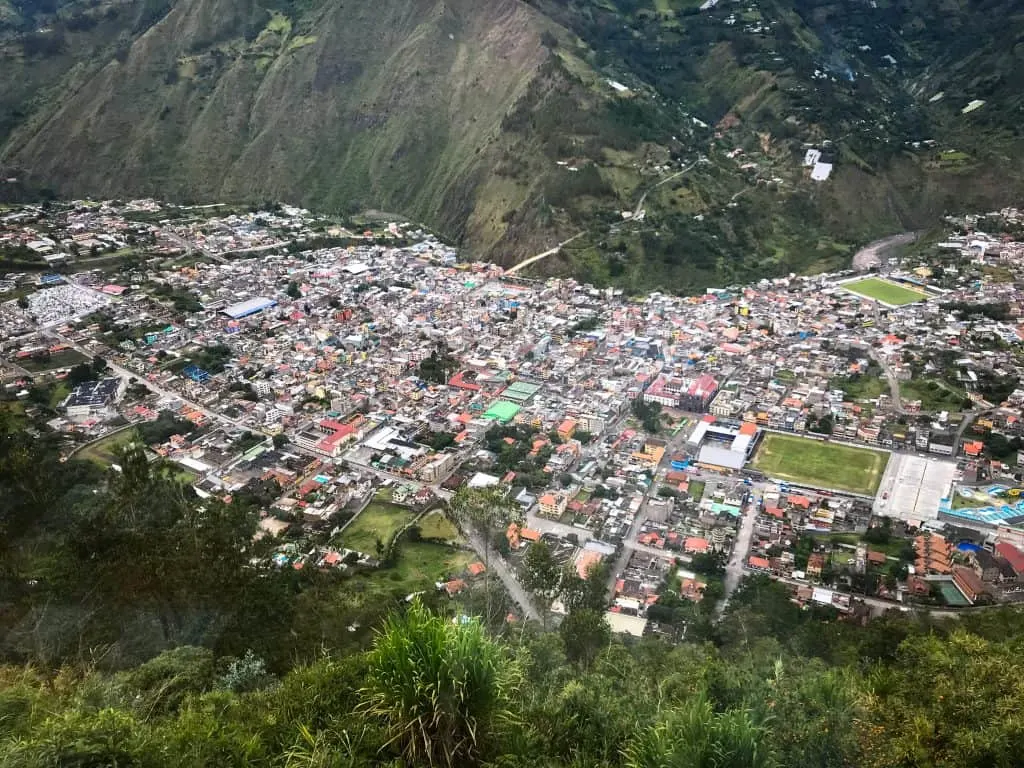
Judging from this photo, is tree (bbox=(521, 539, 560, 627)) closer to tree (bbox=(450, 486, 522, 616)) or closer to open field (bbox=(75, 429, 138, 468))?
tree (bbox=(450, 486, 522, 616))

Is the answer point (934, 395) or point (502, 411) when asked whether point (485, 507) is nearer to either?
point (502, 411)

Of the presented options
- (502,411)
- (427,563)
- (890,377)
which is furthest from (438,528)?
(890,377)

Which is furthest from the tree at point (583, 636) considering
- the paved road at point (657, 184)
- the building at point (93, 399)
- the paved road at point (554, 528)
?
the paved road at point (657, 184)

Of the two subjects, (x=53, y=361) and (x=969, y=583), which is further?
(x=53, y=361)

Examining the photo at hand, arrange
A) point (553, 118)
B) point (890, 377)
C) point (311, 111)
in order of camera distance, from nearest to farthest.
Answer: point (890, 377), point (553, 118), point (311, 111)

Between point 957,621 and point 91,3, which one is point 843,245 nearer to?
point 957,621

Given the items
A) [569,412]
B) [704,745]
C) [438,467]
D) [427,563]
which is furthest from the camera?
[569,412]

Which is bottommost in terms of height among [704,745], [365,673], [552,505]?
[552,505]
